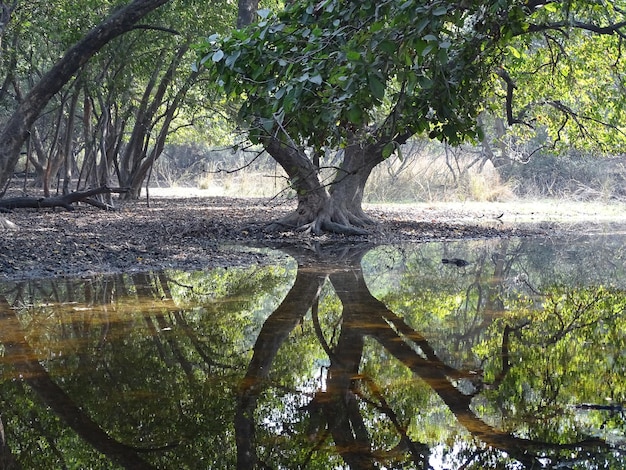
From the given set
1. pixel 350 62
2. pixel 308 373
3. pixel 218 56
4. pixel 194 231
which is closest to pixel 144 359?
pixel 308 373

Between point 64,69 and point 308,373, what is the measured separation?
794cm

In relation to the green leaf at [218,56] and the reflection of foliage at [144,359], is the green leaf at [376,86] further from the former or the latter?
the reflection of foliage at [144,359]

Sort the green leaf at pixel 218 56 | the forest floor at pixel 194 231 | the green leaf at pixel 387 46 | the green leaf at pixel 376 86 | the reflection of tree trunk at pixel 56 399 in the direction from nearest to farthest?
the reflection of tree trunk at pixel 56 399 < the green leaf at pixel 376 86 < the green leaf at pixel 387 46 < the green leaf at pixel 218 56 < the forest floor at pixel 194 231

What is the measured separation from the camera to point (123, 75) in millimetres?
16828

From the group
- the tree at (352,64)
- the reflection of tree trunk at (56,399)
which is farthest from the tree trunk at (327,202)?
the reflection of tree trunk at (56,399)

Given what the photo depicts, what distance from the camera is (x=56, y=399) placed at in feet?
14.3

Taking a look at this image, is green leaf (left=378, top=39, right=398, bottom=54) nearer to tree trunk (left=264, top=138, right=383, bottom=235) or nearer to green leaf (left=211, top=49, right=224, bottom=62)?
green leaf (left=211, top=49, right=224, bottom=62)

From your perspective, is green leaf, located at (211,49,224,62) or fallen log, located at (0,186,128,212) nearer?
green leaf, located at (211,49,224,62)

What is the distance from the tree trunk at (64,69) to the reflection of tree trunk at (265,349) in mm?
4670

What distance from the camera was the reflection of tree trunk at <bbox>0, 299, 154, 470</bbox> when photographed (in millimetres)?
3629

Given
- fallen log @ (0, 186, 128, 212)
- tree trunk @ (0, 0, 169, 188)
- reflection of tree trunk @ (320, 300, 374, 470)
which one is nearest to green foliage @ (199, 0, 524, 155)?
reflection of tree trunk @ (320, 300, 374, 470)

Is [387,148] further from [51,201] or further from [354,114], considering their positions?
[51,201]

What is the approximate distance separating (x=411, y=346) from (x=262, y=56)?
2.38 m

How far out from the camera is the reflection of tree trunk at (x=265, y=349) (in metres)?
3.76
